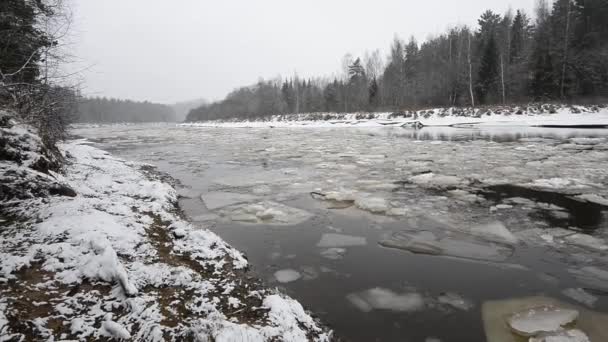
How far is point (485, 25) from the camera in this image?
4134 centimetres

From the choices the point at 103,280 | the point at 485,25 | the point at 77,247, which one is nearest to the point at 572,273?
the point at 103,280

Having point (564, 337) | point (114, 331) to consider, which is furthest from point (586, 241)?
point (114, 331)

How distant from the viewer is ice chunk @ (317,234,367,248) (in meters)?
3.64

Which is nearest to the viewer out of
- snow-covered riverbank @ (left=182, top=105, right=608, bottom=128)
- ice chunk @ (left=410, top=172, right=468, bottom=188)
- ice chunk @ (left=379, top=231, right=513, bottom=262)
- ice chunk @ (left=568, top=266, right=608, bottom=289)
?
ice chunk @ (left=568, top=266, right=608, bottom=289)

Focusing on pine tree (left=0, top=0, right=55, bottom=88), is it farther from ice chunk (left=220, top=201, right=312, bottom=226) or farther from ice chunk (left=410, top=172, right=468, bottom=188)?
ice chunk (left=410, top=172, right=468, bottom=188)

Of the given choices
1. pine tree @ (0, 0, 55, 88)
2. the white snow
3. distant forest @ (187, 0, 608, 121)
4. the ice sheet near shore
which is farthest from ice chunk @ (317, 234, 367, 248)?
distant forest @ (187, 0, 608, 121)

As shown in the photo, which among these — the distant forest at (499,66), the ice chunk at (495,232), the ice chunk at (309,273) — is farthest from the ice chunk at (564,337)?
the distant forest at (499,66)

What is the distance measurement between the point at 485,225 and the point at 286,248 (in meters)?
2.70

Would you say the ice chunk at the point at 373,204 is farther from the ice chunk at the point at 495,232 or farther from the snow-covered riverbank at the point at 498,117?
the snow-covered riverbank at the point at 498,117

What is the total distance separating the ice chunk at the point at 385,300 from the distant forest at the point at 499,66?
29661 mm

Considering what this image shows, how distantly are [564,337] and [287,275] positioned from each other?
216 centimetres

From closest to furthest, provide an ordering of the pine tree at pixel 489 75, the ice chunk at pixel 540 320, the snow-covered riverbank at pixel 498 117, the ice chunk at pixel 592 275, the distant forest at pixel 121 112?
1. the ice chunk at pixel 540 320
2. the ice chunk at pixel 592 275
3. the snow-covered riverbank at pixel 498 117
4. the pine tree at pixel 489 75
5. the distant forest at pixel 121 112

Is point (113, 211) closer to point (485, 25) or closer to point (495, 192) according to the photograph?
point (495, 192)

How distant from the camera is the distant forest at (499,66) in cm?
2633
